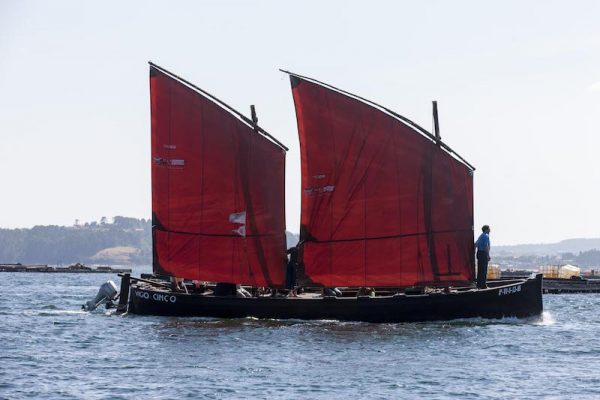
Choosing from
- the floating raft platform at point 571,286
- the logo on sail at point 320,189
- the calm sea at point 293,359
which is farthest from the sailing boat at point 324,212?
the floating raft platform at point 571,286

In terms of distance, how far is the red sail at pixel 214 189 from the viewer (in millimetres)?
56500

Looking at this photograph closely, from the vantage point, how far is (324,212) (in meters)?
55.5

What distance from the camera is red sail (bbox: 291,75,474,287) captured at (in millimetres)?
55031

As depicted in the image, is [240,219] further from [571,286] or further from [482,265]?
[571,286]

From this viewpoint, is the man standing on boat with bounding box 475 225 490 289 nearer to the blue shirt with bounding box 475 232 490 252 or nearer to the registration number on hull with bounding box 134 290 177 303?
the blue shirt with bounding box 475 232 490 252

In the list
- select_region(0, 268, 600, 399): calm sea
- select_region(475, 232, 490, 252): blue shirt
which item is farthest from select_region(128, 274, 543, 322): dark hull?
select_region(475, 232, 490, 252): blue shirt

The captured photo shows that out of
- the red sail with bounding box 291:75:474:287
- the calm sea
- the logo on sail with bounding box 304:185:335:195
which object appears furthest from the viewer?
the logo on sail with bounding box 304:185:335:195

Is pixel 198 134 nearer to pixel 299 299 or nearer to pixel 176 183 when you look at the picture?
pixel 176 183

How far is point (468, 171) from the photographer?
55469 millimetres

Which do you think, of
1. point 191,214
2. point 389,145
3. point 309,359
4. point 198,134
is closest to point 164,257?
point 191,214

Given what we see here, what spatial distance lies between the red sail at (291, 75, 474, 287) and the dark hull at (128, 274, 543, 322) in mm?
1462

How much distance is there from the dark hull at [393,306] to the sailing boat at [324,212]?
0.05 meters

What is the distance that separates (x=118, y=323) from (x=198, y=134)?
33.8 ft

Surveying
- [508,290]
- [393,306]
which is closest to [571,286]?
[508,290]
